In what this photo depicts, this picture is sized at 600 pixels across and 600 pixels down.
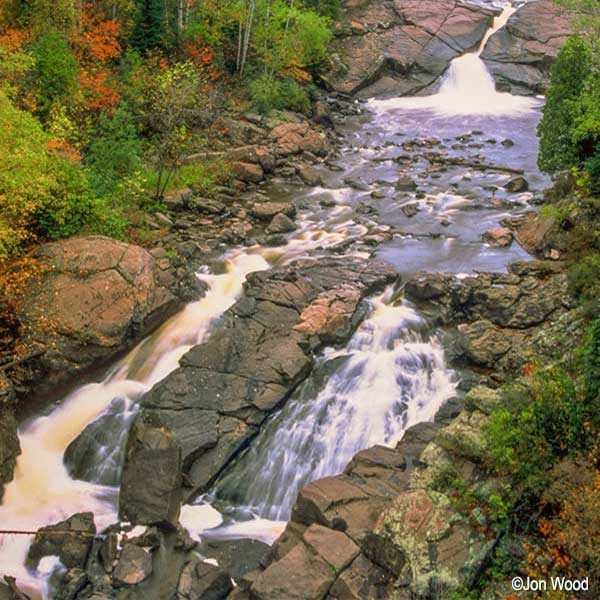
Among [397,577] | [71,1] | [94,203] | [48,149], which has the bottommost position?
[397,577]

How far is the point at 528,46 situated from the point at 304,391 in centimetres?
4114

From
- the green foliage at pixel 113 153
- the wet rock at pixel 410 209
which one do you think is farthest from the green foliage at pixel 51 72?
the wet rock at pixel 410 209

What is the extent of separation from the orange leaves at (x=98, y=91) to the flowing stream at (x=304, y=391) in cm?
934

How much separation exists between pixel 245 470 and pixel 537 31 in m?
46.0

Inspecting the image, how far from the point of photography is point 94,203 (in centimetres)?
2050

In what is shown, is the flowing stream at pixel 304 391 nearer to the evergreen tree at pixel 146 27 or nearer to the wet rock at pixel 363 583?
the wet rock at pixel 363 583

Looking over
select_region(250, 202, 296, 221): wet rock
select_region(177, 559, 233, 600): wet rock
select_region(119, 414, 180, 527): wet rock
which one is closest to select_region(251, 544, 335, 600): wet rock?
select_region(177, 559, 233, 600): wet rock

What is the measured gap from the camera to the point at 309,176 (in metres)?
30.9

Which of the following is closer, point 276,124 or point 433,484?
point 433,484

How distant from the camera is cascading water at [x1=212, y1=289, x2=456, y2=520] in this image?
15.2m

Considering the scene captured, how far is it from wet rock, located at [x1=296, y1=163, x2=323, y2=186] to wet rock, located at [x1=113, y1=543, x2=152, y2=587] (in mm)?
20560

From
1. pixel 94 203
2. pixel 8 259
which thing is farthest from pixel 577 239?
pixel 8 259

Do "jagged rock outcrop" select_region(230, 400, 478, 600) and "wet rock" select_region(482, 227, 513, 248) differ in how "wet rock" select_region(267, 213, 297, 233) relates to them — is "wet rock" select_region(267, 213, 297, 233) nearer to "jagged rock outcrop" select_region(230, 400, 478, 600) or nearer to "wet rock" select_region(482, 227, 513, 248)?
"wet rock" select_region(482, 227, 513, 248)

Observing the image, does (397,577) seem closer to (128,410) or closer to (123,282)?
(128,410)
